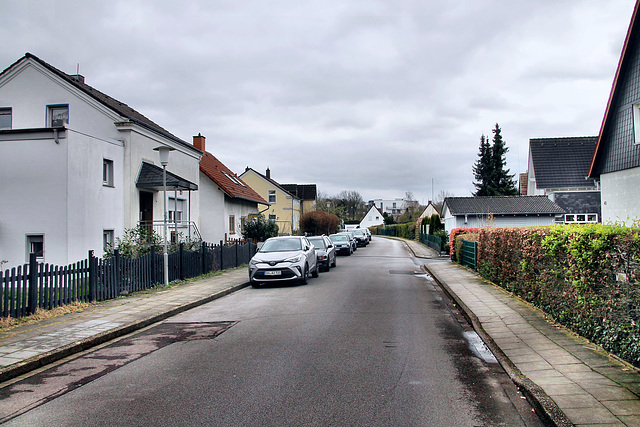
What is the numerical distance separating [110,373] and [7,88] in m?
17.0

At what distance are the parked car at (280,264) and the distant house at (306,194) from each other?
5863 centimetres

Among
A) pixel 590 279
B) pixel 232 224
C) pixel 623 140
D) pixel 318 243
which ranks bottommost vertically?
pixel 590 279

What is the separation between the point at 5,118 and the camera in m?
18.8

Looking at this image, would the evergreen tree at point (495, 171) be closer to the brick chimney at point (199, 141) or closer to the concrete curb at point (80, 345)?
the brick chimney at point (199, 141)

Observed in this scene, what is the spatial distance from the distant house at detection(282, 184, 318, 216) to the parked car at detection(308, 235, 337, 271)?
5283 cm

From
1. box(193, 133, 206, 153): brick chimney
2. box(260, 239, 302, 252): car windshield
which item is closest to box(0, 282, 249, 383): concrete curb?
box(260, 239, 302, 252): car windshield

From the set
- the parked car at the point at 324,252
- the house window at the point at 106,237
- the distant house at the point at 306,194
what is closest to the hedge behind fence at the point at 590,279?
the parked car at the point at 324,252

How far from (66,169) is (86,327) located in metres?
8.01

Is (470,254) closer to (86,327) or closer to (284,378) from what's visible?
(86,327)

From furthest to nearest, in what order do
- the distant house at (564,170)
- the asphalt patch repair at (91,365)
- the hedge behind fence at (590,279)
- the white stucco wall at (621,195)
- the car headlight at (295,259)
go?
the distant house at (564,170), the white stucco wall at (621,195), the car headlight at (295,259), the hedge behind fence at (590,279), the asphalt patch repair at (91,365)

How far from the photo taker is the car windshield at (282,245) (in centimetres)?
1609

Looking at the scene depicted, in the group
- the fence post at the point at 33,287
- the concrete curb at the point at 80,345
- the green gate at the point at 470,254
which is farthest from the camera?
the green gate at the point at 470,254

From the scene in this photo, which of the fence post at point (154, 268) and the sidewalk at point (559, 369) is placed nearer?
the sidewalk at point (559, 369)

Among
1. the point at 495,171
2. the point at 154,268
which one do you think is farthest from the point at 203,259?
the point at 495,171
